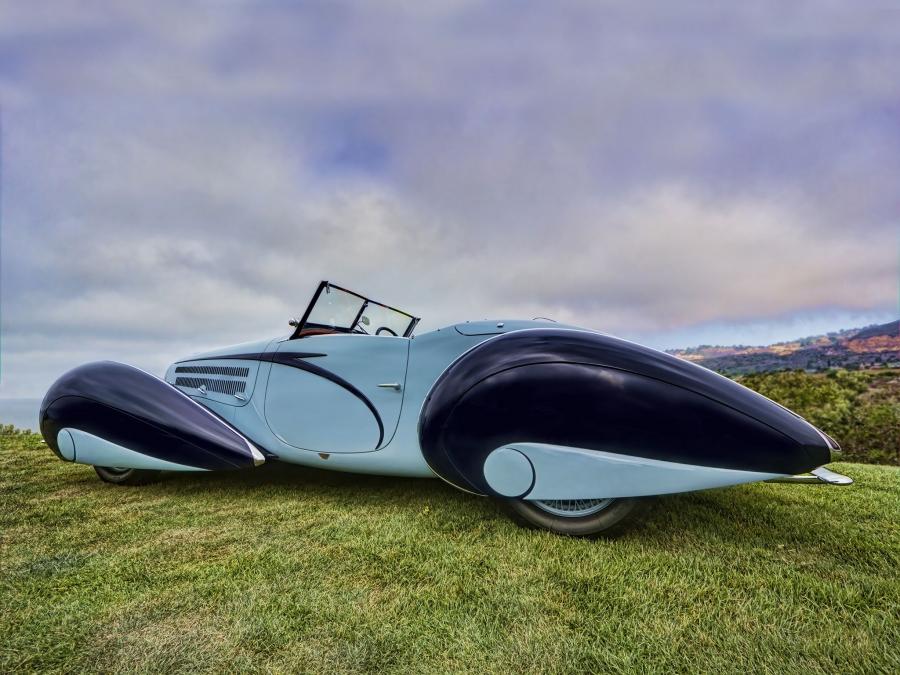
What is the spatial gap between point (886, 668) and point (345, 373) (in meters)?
2.93

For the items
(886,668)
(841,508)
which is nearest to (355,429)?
(886,668)

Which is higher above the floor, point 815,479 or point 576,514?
point 815,479

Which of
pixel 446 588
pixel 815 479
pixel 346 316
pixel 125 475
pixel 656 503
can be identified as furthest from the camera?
pixel 346 316

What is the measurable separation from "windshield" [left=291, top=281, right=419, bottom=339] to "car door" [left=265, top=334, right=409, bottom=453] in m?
0.28

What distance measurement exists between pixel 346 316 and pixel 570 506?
2513 millimetres

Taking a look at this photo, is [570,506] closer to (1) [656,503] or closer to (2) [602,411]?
(2) [602,411]

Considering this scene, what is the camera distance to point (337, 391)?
336 centimetres

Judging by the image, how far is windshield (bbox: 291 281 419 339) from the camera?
154 inches

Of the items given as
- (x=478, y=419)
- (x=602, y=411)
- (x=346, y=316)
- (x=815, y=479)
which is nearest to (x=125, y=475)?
(x=346, y=316)

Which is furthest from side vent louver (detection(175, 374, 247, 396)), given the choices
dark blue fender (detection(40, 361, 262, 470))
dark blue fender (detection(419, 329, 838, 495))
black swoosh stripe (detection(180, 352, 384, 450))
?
dark blue fender (detection(419, 329, 838, 495))

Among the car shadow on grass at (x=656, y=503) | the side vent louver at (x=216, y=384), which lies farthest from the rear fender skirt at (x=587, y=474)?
the side vent louver at (x=216, y=384)

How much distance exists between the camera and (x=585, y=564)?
217 cm

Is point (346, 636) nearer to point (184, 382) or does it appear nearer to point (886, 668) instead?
point (886, 668)

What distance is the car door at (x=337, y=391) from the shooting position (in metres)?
3.20
